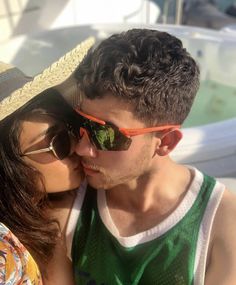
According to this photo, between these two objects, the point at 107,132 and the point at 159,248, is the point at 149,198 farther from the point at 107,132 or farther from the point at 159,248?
the point at 107,132

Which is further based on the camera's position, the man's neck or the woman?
the man's neck

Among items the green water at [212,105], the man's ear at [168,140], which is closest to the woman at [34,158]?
the man's ear at [168,140]

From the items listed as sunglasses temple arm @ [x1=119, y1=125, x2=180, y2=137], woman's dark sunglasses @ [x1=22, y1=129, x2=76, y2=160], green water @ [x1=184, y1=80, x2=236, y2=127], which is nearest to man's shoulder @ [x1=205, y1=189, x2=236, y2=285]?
sunglasses temple arm @ [x1=119, y1=125, x2=180, y2=137]

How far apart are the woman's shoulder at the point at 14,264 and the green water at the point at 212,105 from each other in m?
3.09

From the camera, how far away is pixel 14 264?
122 cm

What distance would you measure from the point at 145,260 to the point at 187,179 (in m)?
0.29

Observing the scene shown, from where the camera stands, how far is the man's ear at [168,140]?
1448mm

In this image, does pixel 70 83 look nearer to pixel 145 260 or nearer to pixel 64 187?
pixel 64 187

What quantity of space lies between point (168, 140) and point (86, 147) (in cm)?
25

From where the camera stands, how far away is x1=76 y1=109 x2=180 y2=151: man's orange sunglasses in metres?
1.38

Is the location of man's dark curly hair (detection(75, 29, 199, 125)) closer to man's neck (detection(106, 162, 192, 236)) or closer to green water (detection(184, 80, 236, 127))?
man's neck (detection(106, 162, 192, 236))

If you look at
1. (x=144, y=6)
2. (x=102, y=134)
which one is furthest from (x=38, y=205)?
(x=144, y=6)

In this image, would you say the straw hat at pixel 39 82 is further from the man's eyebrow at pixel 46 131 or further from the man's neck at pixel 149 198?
the man's neck at pixel 149 198

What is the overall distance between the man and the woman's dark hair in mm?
95
